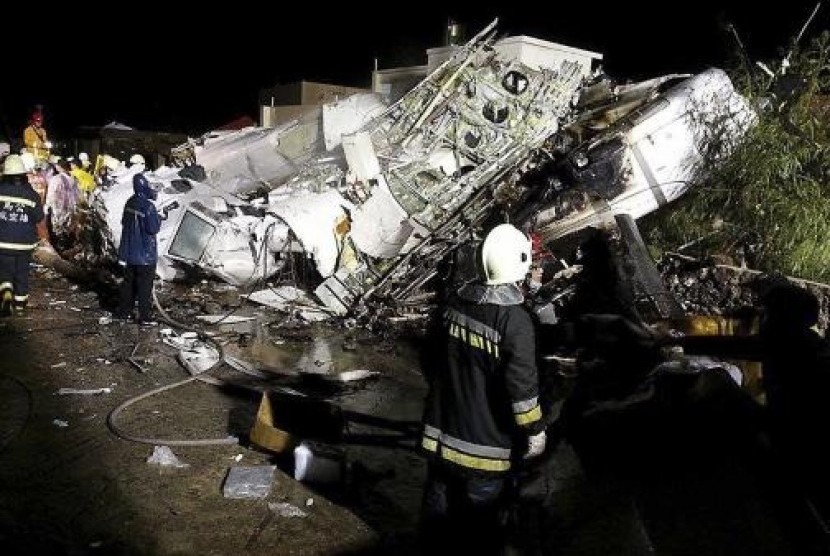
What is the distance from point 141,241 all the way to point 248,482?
4209 millimetres

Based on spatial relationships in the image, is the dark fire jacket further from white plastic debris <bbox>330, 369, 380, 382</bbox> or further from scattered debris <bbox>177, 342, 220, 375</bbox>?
scattered debris <bbox>177, 342, 220, 375</bbox>

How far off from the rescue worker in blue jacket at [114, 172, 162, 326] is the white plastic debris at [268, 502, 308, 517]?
14.3ft

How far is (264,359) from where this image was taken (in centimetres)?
677

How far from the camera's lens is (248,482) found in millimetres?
4008

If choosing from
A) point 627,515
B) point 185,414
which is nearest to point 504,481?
point 627,515

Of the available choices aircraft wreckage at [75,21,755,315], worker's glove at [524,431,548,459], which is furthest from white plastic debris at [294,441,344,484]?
aircraft wreckage at [75,21,755,315]

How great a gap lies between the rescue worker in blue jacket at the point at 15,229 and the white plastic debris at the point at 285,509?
202 inches

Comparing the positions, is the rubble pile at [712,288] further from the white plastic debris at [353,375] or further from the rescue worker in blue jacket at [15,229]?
the rescue worker in blue jacket at [15,229]

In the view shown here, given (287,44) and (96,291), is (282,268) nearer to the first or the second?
(96,291)

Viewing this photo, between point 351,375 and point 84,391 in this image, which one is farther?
point 351,375

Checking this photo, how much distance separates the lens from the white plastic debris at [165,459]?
4285mm

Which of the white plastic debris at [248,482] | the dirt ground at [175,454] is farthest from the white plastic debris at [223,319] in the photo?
the white plastic debris at [248,482]

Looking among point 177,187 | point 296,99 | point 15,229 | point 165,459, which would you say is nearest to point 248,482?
point 165,459

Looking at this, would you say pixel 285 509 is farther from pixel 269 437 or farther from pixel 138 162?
pixel 138 162
